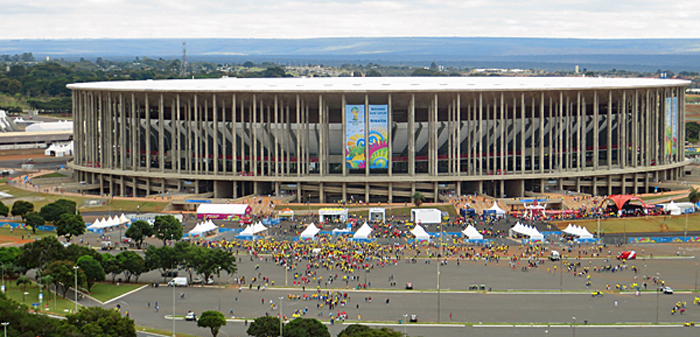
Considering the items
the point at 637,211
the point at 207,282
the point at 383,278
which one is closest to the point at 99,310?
the point at 207,282

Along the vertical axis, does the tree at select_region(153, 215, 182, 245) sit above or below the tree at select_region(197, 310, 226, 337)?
above

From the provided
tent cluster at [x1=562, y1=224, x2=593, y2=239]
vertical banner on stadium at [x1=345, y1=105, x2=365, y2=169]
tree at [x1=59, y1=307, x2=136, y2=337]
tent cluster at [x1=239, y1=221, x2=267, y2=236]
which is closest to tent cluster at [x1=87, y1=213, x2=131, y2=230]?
tent cluster at [x1=239, y1=221, x2=267, y2=236]

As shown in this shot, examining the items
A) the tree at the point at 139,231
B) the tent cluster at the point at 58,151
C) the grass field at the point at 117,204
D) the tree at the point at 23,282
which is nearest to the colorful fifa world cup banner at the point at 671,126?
the grass field at the point at 117,204

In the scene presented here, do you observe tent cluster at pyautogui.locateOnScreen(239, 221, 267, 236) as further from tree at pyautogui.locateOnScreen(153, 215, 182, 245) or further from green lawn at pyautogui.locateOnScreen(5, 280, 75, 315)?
green lawn at pyautogui.locateOnScreen(5, 280, 75, 315)

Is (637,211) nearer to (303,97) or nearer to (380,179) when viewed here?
(380,179)

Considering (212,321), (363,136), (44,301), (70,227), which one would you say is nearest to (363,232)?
(363,136)

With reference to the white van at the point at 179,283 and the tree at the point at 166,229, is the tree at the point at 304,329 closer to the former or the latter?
the white van at the point at 179,283
